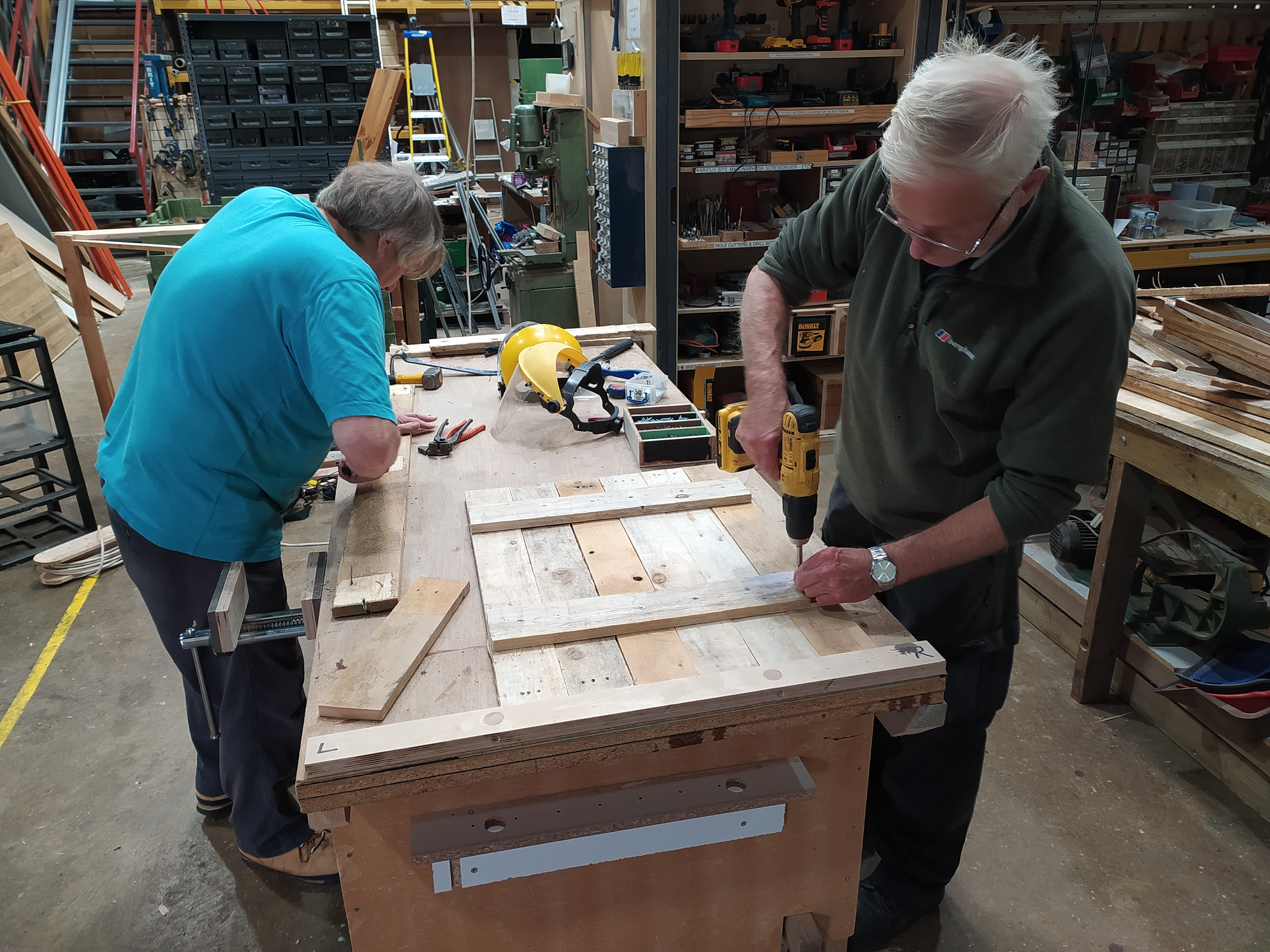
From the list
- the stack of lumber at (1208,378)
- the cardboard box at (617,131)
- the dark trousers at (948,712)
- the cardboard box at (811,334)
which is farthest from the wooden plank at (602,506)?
the cardboard box at (617,131)

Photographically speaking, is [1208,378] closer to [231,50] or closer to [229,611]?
[229,611]

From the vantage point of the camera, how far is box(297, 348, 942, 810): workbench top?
44.1 inches

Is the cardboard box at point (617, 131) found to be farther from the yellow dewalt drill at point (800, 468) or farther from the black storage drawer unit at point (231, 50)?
the black storage drawer unit at point (231, 50)

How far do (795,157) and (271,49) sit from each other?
245 inches

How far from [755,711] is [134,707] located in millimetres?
2422

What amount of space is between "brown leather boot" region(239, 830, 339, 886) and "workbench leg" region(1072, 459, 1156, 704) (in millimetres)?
2260

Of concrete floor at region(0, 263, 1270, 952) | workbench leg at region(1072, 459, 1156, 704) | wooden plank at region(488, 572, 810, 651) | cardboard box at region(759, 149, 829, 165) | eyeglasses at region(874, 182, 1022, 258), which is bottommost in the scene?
concrete floor at region(0, 263, 1270, 952)

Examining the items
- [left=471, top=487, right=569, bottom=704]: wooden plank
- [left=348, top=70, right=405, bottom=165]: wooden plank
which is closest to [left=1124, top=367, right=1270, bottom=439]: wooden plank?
[left=471, top=487, right=569, bottom=704]: wooden plank

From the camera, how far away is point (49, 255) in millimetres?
6762

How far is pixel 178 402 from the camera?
1.63 metres

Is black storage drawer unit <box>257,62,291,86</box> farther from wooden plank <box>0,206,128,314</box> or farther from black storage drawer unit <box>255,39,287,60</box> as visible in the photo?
wooden plank <box>0,206,128,314</box>

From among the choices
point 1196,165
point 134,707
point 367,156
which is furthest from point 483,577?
point 1196,165

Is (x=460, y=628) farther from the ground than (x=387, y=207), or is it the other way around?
(x=387, y=207)

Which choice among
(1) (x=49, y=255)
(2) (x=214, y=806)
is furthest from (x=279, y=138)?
(2) (x=214, y=806)
